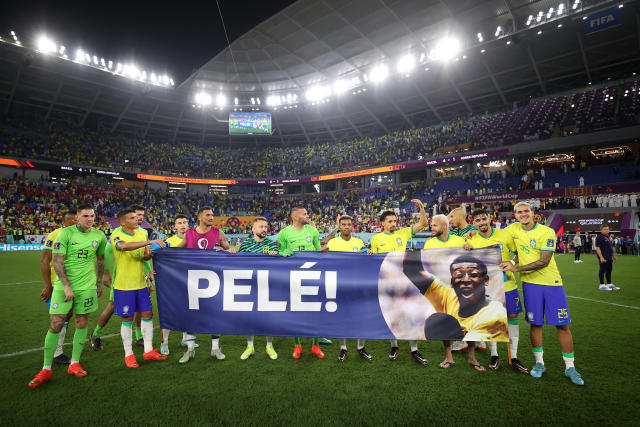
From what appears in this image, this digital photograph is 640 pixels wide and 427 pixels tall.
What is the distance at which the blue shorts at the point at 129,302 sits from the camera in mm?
4262

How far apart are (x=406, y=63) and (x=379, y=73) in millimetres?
3091

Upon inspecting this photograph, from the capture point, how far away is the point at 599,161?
27797mm

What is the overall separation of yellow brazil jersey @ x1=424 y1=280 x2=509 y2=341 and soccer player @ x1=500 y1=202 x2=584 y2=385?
1.11 feet

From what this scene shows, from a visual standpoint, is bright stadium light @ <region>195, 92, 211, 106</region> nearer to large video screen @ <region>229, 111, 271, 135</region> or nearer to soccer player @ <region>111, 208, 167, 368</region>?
large video screen @ <region>229, 111, 271, 135</region>

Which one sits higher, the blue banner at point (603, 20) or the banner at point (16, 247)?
the blue banner at point (603, 20)

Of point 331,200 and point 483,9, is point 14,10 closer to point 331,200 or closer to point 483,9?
point 483,9

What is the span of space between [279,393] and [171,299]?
2.19m

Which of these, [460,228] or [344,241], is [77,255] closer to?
[344,241]

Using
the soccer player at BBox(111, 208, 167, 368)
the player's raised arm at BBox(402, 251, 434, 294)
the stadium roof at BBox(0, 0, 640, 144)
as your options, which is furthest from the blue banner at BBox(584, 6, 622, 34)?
the soccer player at BBox(111, 208, 167, 368)

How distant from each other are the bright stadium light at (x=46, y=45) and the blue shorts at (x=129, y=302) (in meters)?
36.5

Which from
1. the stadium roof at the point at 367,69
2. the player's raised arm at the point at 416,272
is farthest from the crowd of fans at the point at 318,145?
the player's raised arm at the point at 416,272

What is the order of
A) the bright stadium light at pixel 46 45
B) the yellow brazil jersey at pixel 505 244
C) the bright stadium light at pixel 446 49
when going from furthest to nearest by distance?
the bright stadium light at pixel 446 49
the bright stadium light at pixel 46 45
the yellow brazil jersey at pixel 505 244

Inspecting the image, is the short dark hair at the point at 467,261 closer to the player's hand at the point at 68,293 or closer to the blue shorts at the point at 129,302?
the blue shorts at the point at 129,302

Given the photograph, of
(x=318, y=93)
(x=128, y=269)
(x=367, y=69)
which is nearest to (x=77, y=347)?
(x=128, y=269)
